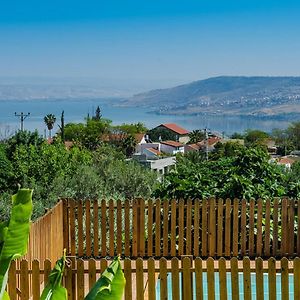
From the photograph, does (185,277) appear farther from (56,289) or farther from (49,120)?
(49,120)

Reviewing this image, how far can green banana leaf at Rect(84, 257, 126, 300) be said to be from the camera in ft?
11.0

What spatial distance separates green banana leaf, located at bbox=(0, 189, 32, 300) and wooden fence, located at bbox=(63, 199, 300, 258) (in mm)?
7748

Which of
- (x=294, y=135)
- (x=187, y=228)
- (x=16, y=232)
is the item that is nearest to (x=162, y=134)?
(x=294, y=135)

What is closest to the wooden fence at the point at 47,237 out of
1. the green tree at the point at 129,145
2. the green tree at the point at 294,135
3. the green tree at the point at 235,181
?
the green tree at the point at 235,181

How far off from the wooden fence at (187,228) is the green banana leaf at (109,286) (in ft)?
24.2

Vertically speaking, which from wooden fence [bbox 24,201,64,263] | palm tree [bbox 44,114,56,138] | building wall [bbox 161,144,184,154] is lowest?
building wall [bbox 161,144,184,154]

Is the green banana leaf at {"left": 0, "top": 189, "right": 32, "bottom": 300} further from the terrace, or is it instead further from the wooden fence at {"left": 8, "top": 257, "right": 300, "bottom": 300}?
the terrace

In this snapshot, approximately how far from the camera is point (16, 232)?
3.25 metres

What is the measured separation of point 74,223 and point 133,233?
3.57 ft

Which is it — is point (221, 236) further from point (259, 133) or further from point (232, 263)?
point (259, 133)

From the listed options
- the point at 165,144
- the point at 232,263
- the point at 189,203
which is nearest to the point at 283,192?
the point at 189,203

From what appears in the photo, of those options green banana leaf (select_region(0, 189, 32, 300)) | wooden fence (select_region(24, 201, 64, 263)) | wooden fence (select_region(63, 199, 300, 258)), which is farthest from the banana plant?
wooden fence (select_region(63, 199, 300, 258))

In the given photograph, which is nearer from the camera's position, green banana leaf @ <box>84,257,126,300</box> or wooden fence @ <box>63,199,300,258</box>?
green banana leaf @ <box>84,257,126,300</box>

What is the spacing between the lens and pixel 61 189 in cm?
1392
